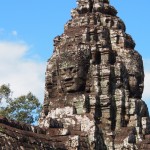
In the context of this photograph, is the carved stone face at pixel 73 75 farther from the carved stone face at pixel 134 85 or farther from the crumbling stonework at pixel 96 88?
the carved stone face at pixel 134 85

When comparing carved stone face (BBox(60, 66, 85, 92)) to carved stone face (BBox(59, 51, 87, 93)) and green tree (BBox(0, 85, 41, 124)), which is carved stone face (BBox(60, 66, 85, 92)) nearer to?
carved stone face (BBox(59, 51, 87, 93))

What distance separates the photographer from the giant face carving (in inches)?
765

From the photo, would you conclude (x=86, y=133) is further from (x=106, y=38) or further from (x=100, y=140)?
(x=106, y=38)

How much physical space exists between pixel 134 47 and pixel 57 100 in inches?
194

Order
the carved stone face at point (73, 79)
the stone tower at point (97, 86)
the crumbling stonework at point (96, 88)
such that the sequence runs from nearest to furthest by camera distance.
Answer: the crumbling stonework at point (96, 88) < the stone tower at point (97, 86) < the carved stone face at point (73, 79)

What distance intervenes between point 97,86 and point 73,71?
115 cm

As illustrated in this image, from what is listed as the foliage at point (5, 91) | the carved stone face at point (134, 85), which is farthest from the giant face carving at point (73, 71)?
the foliage at point (5, 91)

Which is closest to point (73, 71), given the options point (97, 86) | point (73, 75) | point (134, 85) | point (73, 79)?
point (73, 75)

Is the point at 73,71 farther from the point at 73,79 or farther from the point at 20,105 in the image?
the point at 20,105

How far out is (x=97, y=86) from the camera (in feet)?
63.7

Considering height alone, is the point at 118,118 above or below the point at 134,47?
below

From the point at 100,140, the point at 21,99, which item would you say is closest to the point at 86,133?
the point at 100,140

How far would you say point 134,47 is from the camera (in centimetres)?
2225

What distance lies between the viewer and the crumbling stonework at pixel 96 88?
17.9m
